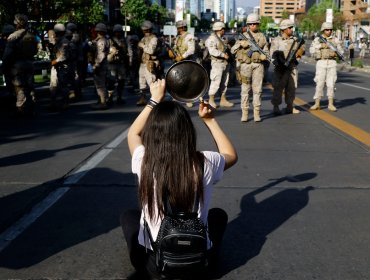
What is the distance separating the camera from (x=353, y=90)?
54.2ft

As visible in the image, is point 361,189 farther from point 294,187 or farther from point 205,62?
point 205,62

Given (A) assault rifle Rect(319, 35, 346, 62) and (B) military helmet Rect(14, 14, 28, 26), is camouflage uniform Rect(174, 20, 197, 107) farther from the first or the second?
(B) military helmet Rect(14, 14, 28, 26)

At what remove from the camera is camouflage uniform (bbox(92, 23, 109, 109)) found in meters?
11.8

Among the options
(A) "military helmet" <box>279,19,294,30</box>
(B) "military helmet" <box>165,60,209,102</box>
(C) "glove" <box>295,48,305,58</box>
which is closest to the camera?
(B) "military helmet" <box>165,60,209,102</box>

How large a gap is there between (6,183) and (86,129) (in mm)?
3527

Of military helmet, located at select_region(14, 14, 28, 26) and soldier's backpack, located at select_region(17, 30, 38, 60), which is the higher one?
military helmet, located at select_region(14, 14, 28, 26)

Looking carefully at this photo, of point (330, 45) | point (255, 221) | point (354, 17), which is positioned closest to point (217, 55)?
point (330, 45)

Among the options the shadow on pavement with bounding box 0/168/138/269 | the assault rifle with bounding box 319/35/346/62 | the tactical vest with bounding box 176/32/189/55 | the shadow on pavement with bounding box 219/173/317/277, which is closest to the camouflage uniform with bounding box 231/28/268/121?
the assault rifle with bounding box 319/35/346/62

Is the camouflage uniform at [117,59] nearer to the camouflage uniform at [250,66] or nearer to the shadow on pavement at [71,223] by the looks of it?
the camouflage uniform at [250,66]

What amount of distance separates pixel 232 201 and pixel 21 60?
22.2 feet

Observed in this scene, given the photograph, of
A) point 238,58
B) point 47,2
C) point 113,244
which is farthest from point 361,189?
point 47,2

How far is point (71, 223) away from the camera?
4.47 metres

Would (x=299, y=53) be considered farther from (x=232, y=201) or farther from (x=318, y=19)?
(x=318, y=19)

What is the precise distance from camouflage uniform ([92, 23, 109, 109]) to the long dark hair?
29.5 ft
